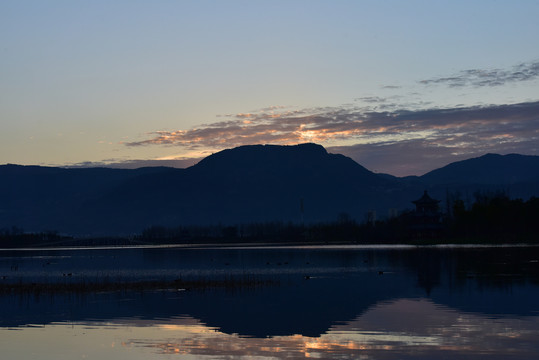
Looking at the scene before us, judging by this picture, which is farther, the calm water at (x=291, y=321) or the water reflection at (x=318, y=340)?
the calm water at (x=291, y=321)

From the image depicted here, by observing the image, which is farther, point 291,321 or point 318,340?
point 291,321

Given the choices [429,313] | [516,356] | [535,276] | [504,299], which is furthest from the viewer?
[535,276]

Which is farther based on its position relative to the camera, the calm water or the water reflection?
the calm water

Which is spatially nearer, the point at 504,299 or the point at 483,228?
the point at 504,299

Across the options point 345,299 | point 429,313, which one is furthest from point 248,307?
point 429,313

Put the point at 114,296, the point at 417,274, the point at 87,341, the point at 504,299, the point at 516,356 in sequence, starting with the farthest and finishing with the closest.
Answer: the point at 417,274 < the point at 114,296 < the point at 504,299 < the point at 87,341 < the point at 516,356

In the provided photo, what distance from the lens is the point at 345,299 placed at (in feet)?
161

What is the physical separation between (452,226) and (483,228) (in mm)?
14013

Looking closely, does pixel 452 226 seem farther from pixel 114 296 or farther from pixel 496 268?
pixel 114 296

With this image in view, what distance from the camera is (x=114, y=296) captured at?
2194 inches

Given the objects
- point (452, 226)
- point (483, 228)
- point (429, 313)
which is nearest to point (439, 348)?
point (429, 313)

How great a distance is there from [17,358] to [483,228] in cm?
13913

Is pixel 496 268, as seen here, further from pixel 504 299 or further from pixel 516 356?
pixel 516 356

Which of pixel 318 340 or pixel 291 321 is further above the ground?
pixel 318 340
